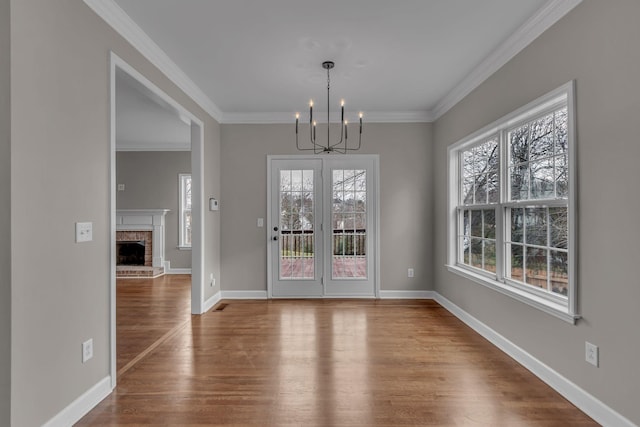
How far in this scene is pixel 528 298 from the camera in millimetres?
2668

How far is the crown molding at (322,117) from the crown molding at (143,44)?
73 cm

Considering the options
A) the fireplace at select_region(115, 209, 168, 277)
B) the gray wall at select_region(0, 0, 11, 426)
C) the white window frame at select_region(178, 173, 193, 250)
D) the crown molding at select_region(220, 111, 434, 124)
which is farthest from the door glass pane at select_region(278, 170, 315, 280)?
the gray wall at select_region(0, 0, 11, 426)

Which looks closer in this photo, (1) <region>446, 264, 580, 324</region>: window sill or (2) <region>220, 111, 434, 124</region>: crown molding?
(1) <region>446, 264, 580, 324</region>: window sill

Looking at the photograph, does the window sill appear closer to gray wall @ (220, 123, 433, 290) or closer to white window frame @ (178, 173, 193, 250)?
gray wall @ (220, 123, 433, 290)

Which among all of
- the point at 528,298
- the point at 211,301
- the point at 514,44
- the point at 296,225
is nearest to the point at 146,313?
the point at 211,301

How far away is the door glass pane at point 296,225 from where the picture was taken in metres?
4.99

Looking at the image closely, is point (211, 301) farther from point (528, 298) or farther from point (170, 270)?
point (528, 298)

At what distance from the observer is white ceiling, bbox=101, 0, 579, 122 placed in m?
2.43

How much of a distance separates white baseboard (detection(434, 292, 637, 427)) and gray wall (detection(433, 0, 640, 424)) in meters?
0.04

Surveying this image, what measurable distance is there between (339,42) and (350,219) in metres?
2.60

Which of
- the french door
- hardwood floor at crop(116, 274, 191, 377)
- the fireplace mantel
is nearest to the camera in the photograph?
hardwood floor at crop(116, 274, 191, 377)

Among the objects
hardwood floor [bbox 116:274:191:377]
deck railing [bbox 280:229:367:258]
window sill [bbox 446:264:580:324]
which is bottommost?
hardwood floor [bbox 116:274:191:377]

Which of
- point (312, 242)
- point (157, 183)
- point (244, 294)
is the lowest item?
point (244, 294)

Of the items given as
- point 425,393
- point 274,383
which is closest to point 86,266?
point 274,383
